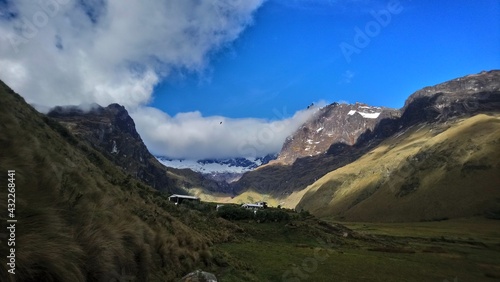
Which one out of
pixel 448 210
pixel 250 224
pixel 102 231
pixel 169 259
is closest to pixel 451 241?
pixel 250 224

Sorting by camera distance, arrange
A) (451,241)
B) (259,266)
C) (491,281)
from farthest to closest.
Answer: (451,241) → (491,281) → (259,266)

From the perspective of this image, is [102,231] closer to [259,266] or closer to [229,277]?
[229,277]

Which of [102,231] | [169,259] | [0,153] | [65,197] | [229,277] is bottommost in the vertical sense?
[229,277]

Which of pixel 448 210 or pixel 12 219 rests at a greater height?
pixel 12 219

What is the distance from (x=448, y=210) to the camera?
639ft

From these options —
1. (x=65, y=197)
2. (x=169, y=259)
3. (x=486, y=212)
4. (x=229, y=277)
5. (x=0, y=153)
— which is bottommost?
(x=486, y=212)

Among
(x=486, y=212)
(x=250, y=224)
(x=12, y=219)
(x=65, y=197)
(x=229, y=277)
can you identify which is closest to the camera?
(x=12, y=219)

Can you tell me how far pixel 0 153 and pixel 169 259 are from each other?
10070 millimetres

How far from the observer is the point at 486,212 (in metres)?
177

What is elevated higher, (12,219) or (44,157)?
(44,157)

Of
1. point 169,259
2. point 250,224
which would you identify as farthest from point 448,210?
point 169,259

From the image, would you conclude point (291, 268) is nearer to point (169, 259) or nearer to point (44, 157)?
point (169, 259)

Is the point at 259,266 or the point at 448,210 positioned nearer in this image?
the point at 259,266

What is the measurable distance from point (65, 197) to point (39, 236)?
2926 millimetres
